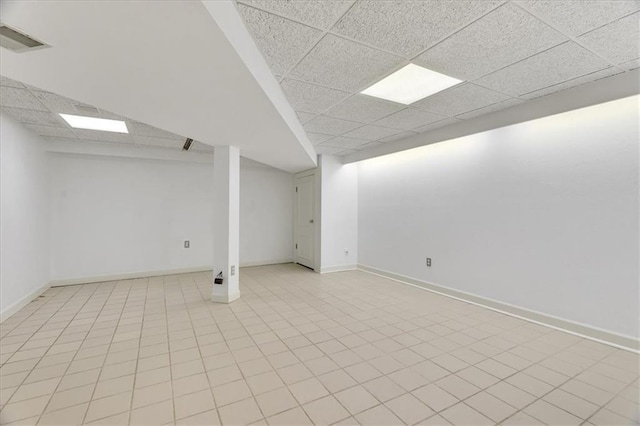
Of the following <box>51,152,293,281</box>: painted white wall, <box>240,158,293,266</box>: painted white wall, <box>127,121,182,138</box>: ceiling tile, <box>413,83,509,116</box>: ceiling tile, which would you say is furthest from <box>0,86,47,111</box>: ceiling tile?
<box>413,83,509,116</box>: ceiling tile

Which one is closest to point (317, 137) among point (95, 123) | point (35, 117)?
point (95, 123)

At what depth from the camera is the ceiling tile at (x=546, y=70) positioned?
6.84ft

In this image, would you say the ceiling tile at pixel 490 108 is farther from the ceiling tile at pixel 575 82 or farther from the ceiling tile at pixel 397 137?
the ceiling tile at pixel 397 137

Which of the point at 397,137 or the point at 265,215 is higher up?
the point at 397,137

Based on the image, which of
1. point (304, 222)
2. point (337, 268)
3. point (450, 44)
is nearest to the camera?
point (450, 44)

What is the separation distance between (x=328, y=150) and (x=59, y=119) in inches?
155

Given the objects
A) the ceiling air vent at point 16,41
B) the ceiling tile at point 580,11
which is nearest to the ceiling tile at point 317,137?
the ceiling tile at point 580,11

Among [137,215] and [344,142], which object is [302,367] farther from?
[137,215]

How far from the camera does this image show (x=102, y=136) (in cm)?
426

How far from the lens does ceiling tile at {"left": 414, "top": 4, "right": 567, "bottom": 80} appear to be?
1714 millimetres

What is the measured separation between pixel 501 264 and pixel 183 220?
18.4 feet

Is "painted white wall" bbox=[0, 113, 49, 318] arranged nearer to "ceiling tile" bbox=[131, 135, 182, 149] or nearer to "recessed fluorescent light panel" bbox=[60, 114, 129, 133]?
"recessed fluorescent light panel" bbox=[60, 114, 129, 133]

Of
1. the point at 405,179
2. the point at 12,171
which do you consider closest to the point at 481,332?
the point at 405,179

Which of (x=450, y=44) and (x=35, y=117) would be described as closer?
(x=450, y=44)
